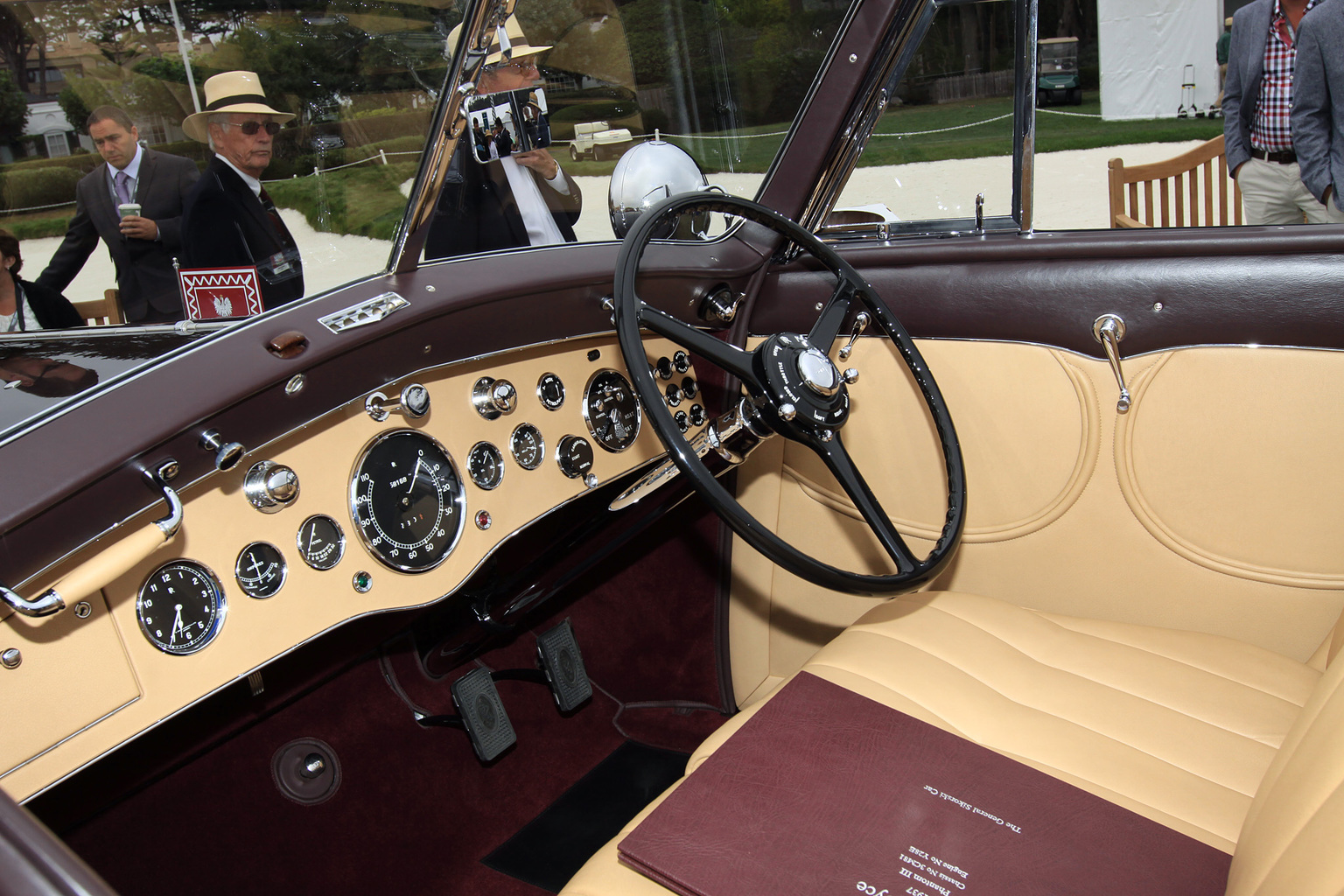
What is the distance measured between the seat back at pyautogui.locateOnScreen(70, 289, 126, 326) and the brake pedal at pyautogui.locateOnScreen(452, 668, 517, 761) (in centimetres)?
92

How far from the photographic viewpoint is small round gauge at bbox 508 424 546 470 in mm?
1559

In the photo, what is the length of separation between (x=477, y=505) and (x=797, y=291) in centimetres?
72

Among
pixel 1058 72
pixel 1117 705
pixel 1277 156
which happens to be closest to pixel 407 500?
pixel 1117 705

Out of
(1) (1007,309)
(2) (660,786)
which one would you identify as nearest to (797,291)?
(1) (1007,309)

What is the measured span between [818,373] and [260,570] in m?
0.81

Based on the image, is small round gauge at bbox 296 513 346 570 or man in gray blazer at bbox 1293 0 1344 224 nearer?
small round gauge at bbox 296 513 346 570

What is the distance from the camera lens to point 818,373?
1.42 meters

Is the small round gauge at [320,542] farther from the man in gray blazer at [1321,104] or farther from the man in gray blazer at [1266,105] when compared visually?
the man in gray blazer at [1321,104]

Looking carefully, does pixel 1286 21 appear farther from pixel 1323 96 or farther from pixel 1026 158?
pixel 1026 158

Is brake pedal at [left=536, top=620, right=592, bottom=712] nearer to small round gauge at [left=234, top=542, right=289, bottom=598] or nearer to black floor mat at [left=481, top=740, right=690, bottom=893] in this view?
black floor mat at [left=481, top=740, right=690, bottom=893]

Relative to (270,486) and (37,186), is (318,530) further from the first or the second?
(37,186)

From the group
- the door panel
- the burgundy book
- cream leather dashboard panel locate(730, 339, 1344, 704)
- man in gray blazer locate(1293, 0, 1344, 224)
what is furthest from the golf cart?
man in gray blazer locate(1293, 0, 1344, 224)

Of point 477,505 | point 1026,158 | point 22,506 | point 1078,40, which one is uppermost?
point 1078,40

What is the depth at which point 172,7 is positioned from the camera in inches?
42.9
